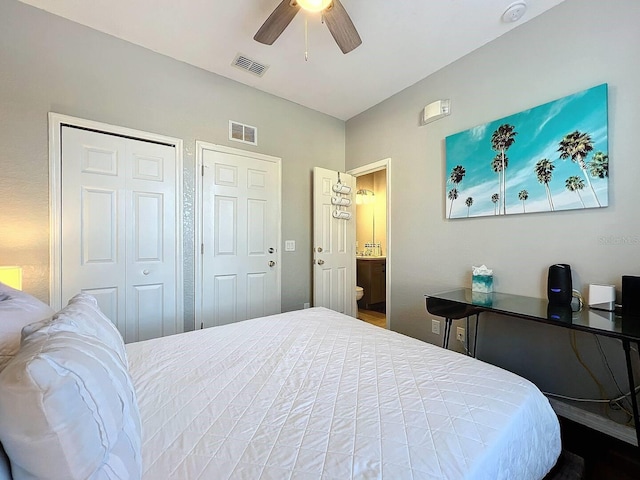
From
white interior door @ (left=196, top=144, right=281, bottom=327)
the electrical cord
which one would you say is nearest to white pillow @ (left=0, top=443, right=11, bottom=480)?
white interior door @ (left=196, top=144, right=281, bottom=327)

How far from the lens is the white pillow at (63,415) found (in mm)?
446

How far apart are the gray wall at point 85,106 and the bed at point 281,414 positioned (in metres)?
1.41

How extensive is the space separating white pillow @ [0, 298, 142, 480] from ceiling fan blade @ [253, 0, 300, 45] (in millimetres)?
1951

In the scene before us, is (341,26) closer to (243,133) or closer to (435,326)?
(243,133)

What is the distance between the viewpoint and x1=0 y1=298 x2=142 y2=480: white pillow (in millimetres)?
446

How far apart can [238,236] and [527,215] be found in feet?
8.47

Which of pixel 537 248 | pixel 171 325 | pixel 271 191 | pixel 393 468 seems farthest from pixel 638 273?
pixel 171 325

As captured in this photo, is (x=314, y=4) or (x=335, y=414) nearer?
(x=335, y=414)

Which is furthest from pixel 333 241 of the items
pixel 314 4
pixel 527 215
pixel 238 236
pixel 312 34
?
pixel 314 4

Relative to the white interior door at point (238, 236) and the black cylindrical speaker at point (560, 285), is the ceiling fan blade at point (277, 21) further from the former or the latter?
the black cylindrical speaker at point (560, 285)

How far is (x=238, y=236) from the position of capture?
9.36ft

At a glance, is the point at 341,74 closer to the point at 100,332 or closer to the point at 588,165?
the point at 588,165

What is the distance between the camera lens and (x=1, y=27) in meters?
1.86

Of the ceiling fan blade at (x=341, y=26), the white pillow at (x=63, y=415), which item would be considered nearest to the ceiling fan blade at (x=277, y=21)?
the ceiling fan blade at (x=341, y=26)
